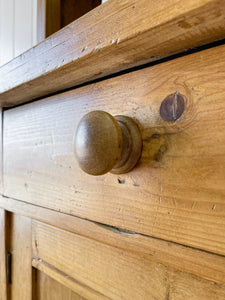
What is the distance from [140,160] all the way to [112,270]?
0.44 ft

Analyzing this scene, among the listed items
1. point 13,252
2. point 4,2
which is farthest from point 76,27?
point 4,2

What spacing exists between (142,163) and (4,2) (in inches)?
35.6

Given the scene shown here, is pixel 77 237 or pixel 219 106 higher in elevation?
pixel 219 106

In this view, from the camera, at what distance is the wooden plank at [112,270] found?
250 mm

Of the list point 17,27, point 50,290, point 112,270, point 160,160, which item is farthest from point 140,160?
point 17,27

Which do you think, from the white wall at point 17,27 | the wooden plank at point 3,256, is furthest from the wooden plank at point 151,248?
the white wall at point 17,27

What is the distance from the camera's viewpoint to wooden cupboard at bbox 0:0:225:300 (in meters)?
0.22

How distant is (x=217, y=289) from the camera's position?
0.75 feet

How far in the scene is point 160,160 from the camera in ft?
0.84

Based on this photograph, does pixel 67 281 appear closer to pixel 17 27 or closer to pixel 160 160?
pixel 160 160

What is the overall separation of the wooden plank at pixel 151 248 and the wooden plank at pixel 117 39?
172 mm

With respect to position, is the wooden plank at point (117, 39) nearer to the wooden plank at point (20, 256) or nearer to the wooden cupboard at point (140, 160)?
the wooden cupboard at point (140, 160)

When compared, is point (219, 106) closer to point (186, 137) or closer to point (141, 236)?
point (186, 137)

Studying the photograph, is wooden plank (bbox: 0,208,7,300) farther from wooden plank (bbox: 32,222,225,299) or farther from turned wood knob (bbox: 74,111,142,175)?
turned wood knob (bbox: 74,111,142,175)
